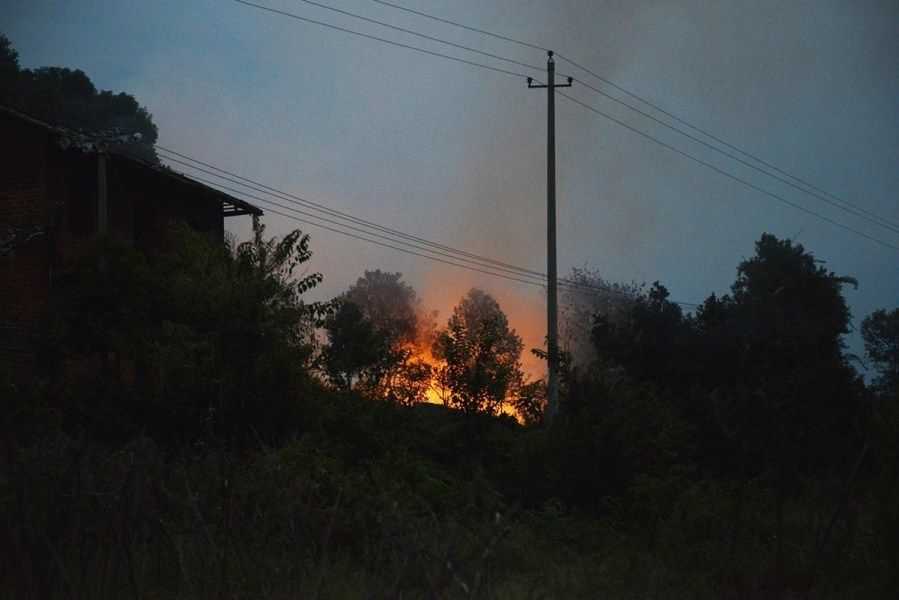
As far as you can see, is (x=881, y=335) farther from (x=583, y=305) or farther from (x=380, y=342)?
(x=380, y=342)

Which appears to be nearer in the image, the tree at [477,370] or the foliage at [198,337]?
the foliage at [198,337]

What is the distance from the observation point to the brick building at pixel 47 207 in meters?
21.1

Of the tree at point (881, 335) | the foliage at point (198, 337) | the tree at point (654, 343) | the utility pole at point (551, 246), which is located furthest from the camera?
the tree at point (881, 335)

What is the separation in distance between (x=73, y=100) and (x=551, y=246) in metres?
33.5

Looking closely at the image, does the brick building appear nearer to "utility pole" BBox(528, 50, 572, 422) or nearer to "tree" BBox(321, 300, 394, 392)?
"tree" BBox(321, 300, 394, 392)

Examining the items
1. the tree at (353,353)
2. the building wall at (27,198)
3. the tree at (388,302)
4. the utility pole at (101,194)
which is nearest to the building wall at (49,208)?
the building wall at (27,198)

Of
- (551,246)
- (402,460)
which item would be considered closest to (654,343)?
(551,246)

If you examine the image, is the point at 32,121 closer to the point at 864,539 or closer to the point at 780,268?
the point at 864,539

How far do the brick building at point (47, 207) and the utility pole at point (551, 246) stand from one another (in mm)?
11021

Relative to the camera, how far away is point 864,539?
8.08 metres

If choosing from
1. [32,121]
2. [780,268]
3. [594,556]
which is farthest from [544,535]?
[780,268]

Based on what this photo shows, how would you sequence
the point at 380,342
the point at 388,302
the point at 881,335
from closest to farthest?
the point at 380,342 → the point at 388,302 → the point at 881,335

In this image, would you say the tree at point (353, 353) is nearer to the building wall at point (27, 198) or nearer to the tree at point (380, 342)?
the tree at point (380, 342)

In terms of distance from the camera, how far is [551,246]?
2355cm
